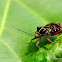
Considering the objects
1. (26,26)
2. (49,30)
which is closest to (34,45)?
(49,30)

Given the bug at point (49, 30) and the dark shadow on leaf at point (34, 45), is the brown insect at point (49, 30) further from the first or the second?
the dark shadow on leaf at point (34, 45)

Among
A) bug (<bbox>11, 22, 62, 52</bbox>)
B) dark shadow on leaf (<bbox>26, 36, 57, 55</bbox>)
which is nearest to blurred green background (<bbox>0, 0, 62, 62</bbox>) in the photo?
dark shadow on leaf (<bbox>26, 36, 57, 55</bbox>)

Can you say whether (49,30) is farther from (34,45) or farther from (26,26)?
(26,26)

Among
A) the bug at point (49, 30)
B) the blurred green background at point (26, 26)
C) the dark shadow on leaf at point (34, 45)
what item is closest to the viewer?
the blurred green background at point (26, 26)

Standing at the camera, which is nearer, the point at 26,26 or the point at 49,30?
the point at 49,30

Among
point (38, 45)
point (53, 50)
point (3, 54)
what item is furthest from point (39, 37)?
point (3, 54)

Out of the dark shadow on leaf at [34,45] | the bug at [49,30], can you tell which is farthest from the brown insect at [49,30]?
the dark shadow on leaf at [34,45]

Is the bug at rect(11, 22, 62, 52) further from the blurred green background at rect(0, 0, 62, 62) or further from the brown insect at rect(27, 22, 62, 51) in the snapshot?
the blurred green background at rect(0, 0, 62, 62)

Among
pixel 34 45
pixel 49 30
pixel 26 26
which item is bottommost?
pixel 34 45

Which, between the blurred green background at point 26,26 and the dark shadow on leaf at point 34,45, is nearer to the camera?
the blurred green background at point 26,26
